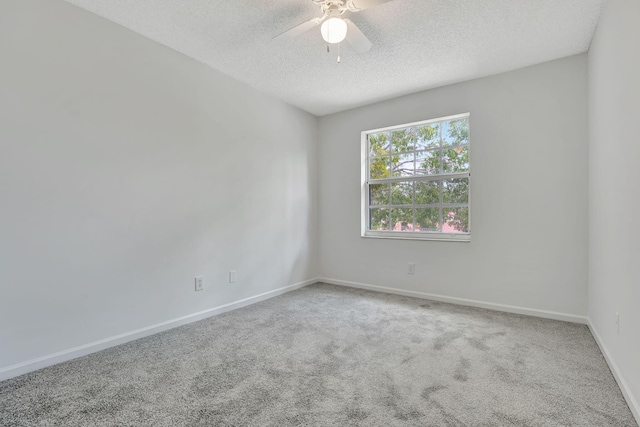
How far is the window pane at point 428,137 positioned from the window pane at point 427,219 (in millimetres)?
767

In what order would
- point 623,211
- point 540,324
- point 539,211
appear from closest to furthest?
1. point 623,211
2. point 540,324
3. point 539,211

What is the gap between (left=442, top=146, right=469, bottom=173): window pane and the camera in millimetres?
3416

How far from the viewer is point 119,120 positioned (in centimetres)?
237

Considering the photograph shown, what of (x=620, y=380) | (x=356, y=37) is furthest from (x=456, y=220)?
(x=356, y=37)

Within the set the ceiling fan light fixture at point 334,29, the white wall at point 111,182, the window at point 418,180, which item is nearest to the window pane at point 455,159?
the window at point 418,180

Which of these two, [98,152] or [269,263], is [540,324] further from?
[98,152]

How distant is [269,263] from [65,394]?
2188 millimetres

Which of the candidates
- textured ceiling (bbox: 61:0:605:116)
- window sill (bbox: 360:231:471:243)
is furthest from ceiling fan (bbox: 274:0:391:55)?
window sill (bbox: 360:231:471:243)

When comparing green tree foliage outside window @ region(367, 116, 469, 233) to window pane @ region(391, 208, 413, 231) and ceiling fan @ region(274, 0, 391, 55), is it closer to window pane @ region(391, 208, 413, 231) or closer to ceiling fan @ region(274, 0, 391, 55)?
window pane @ region(391, 208, 413, 231)

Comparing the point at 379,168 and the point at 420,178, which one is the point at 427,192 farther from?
the point at 379,168

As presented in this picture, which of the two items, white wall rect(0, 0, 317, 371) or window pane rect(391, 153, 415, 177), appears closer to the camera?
white wall rect(0, 0, 317, 371)

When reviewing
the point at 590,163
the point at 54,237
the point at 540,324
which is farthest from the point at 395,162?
the point at 54,237

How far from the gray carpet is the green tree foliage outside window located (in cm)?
128

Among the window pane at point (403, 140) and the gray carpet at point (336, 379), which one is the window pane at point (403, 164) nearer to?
the window pane at point (403, 140)
